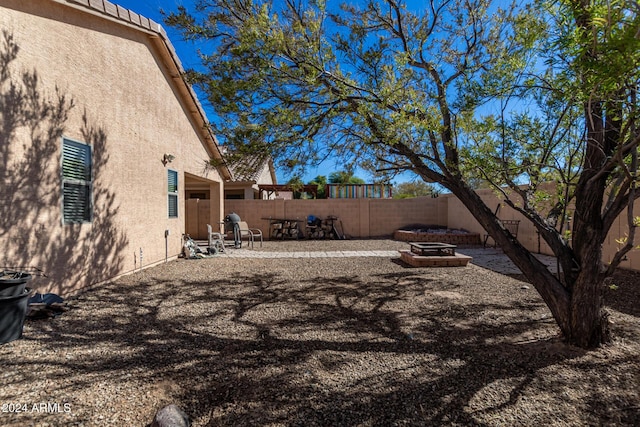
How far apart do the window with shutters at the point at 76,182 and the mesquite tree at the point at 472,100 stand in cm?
238

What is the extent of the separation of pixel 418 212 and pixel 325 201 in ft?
15.4

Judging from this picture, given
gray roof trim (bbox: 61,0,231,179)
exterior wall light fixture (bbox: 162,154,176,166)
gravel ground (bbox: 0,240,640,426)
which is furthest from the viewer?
exterior wall light fixture (bbox: 162,154,176,166)

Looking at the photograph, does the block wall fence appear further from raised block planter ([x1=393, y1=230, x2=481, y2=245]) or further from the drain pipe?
the drain pipe

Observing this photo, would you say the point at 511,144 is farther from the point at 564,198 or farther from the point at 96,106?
the point at 96,106

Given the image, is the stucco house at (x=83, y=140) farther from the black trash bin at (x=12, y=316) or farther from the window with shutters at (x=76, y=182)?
the black trash bin at (x=12, y=316)

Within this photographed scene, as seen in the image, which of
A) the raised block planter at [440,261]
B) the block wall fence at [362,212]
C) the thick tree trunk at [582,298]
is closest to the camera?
the thick tree trunk at [582,298]

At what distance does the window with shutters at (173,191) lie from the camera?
8884 mm

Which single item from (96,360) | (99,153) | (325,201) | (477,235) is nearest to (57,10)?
(99,153)

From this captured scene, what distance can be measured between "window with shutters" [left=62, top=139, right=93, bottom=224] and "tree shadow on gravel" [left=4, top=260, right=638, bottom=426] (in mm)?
1417

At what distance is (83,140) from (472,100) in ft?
20.5

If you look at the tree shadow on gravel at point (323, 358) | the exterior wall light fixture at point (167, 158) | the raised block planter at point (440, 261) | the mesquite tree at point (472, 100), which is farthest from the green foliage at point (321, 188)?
the tree shadow on gravel at point (323, 358)

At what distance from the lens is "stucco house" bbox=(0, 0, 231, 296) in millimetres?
4363

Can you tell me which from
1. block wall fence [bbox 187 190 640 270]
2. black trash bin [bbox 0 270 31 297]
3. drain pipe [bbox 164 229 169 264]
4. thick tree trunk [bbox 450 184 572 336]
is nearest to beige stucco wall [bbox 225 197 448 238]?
block wall fence [bbox 187 190 640 270]

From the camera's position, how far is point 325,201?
15492 mm
